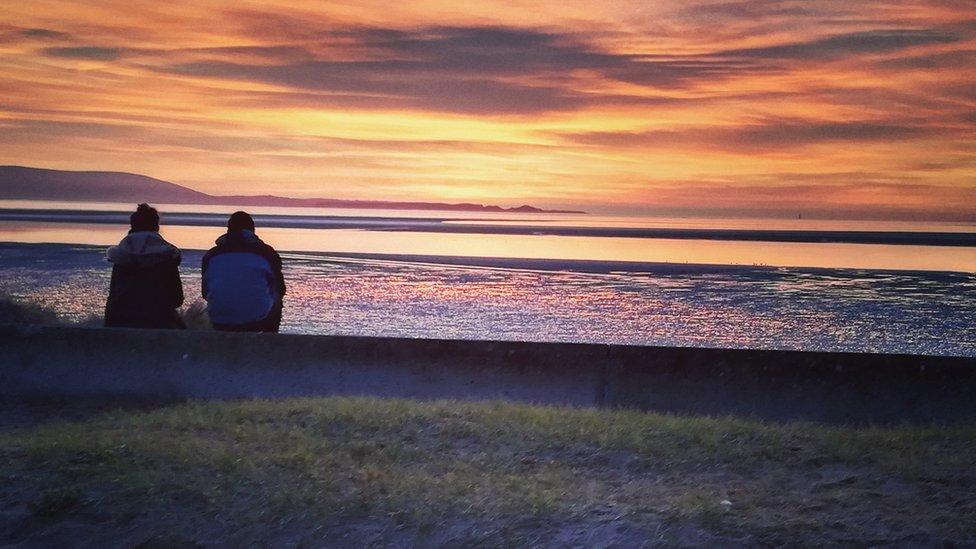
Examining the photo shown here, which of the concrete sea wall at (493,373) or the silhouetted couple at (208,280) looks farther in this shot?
the silhouetted couple at (208,280)

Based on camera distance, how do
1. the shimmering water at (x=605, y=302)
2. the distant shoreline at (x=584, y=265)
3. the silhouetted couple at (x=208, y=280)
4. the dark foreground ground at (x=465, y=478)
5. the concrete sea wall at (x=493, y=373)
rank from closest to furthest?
the dark foreground ground at (x=465, y=478) → the concrete sea wall at (x=493, y=373) → the silhouetted couple at (x=208, y=280) → the shimmering water at (x=605, y=302) → the distant shoreline at (x=584, y=265)

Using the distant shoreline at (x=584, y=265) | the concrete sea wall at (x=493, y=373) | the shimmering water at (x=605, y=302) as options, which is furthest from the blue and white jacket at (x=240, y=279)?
the distant shoreline at (x=584, y=265)

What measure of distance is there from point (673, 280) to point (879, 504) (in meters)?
16.9

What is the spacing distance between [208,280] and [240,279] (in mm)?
295

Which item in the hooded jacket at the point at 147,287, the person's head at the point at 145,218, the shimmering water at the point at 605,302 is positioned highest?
the person's head at the point at 145,218

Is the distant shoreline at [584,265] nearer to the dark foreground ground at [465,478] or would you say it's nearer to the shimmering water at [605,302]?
the shimmering water at [605,302]

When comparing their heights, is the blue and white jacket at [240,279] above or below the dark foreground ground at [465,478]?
above

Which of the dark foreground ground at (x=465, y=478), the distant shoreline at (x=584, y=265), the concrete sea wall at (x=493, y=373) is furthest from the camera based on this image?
the distant shoreline at (x=584, y=265)

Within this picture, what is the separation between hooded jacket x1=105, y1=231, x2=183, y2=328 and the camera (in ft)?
30.1

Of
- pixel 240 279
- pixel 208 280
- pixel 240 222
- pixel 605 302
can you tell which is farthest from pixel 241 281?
pixel 605 302

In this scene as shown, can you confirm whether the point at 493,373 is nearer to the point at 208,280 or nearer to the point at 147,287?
the point at 208,280

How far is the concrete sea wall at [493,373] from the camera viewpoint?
27.1 ft

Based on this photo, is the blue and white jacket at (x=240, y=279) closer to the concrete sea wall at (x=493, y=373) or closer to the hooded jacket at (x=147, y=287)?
the hooded jacket at (x=147, y=287)

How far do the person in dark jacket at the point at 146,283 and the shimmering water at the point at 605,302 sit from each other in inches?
182
